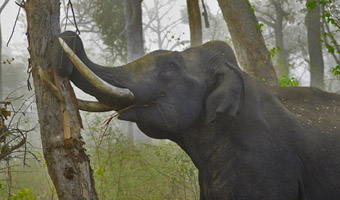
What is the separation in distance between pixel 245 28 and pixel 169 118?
176 inches

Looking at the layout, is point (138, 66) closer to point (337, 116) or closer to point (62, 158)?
point (62, 158)

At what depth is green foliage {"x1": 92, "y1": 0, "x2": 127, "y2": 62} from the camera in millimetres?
21891

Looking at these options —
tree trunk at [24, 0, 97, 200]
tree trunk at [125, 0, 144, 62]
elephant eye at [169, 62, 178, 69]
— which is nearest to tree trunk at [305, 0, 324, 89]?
tree trunk at [125, 0, 144, 62]

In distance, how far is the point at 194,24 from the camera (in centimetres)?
834

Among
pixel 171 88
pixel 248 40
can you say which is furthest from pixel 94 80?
pixel 248 40

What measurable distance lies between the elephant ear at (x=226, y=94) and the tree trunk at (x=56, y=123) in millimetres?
1297

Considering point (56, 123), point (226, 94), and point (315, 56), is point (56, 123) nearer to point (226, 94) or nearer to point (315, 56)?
point (226, 94)

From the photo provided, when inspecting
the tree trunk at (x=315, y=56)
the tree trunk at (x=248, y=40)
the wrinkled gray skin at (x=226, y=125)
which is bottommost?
the wrinkled gray skin at (x=226, y=125)

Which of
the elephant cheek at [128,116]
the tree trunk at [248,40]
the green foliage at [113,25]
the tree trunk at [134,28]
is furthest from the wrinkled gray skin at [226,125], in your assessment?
the green foliage at [113,25]

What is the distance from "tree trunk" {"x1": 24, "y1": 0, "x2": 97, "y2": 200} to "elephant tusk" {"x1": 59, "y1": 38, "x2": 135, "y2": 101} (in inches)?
10.4

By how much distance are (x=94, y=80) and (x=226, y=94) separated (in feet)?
4.21

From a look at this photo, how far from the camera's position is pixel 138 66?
4.58m

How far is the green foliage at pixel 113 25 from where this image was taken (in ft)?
71.8

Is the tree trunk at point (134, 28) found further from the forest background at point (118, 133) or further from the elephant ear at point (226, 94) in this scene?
the elephant ear at point (226, 94)
